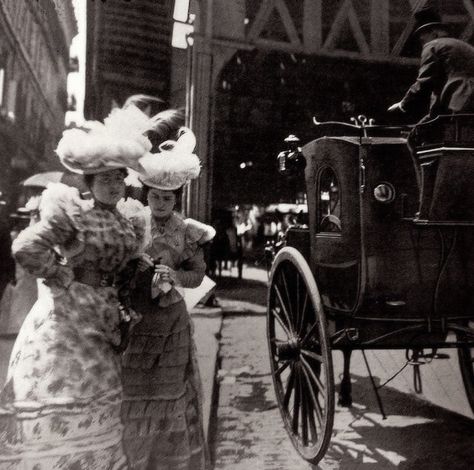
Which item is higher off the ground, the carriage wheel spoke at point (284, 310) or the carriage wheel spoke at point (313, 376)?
the carriage wheel spoke at point (284, 310)

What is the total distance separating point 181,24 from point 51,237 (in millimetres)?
3411

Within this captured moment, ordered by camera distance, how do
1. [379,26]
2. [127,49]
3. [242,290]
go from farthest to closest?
[242,290]
[127,49]
[379,26]

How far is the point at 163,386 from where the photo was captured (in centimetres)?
247

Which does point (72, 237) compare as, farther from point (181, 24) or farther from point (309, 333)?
point (181, 24)

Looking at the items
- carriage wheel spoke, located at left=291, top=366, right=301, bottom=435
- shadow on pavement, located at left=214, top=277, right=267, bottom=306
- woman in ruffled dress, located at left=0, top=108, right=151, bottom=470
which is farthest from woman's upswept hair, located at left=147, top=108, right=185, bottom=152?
shadow on pavement, located at left=214, top=277, right=267, bottom=306

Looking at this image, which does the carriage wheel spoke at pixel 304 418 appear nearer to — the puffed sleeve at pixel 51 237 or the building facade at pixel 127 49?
the puffed sleeve at pixel 51 237

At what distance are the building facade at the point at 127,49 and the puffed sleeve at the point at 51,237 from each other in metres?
2.41

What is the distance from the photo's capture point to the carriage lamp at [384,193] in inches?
103

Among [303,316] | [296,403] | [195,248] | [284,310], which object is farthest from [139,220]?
[296,403]

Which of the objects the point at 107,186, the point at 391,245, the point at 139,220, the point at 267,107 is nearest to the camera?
the point at 107,186

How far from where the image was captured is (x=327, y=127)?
9.02 metres

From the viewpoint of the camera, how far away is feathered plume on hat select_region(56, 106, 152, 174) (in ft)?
6.73

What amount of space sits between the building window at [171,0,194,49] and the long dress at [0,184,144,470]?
276 cm

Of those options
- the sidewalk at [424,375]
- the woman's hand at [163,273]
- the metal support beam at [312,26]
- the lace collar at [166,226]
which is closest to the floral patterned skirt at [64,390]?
the woman's hand at [163,273]
